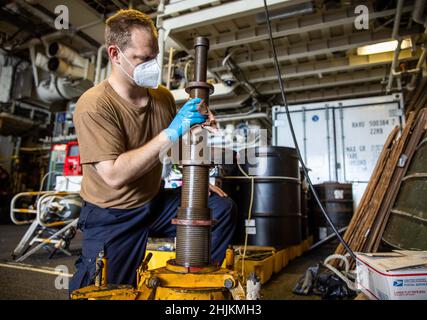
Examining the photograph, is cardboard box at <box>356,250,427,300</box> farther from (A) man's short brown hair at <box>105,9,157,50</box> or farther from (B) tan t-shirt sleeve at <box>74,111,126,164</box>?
(A) man's short brown hair at <box>105,9,157,50</box>

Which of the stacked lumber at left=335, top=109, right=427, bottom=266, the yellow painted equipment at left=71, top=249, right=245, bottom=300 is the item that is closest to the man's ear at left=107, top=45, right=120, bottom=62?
the yellow painted equipment at left=71, top=249, right=245, bottom=300

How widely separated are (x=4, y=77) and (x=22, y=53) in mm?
890

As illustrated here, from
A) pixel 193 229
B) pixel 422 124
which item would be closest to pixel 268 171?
pixel 422 124

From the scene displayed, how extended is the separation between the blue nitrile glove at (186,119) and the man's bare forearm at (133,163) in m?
0.04

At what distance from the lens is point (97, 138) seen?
4.15 ft

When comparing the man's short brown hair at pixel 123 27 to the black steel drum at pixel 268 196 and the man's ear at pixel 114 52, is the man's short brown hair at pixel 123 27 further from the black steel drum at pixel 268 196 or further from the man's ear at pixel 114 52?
the black steel drum at pixel 268 196

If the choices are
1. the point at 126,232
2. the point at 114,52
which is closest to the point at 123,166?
the point at 126,232

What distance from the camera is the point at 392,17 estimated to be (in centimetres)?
362

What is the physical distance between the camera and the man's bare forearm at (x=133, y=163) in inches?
46.5

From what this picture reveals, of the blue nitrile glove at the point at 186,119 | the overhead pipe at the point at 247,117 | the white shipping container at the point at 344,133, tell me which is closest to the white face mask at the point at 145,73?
the blue nitrile glove at the point at 186,119

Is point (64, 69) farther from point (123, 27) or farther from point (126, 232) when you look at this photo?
point (126, 232)

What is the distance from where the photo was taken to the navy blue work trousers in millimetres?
1425

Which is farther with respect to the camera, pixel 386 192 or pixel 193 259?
pixel 386 192

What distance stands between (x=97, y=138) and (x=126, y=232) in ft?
1.71
